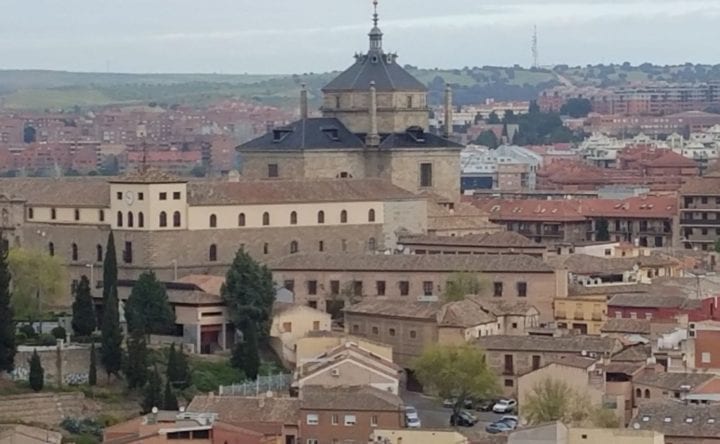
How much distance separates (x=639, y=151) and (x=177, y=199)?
7740 centimetres

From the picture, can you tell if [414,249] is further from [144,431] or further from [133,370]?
[144,431]

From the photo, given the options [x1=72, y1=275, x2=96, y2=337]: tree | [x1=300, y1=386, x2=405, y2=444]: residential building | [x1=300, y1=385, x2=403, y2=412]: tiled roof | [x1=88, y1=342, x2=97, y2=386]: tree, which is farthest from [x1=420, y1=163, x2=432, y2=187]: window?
[x1=300, y1=386, x2=405, y2=444]: residential building

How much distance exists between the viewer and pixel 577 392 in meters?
49.5

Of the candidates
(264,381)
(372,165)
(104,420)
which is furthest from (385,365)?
(372,165)

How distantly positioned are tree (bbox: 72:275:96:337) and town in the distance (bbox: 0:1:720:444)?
2.2 inches

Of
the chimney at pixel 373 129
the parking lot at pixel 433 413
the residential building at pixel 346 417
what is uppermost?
the chimney at pixel 373 129

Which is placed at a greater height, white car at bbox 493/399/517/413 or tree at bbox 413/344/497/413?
tree at bbox 413/344/497/413

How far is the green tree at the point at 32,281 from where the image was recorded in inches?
2317

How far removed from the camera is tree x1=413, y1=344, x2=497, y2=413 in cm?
5244

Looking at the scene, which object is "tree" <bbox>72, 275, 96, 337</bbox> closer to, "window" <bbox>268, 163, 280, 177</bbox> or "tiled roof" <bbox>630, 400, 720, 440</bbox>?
"tiled roof" <bbox>630, 400, 720, 440</bbox>

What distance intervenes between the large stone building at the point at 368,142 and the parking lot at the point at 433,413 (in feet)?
57.3

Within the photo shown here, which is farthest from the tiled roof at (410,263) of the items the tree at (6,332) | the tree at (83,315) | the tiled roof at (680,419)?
the tiled roof at (680,419)

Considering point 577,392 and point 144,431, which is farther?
point 577,392

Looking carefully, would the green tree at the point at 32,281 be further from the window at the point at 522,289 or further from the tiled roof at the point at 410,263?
the window at the point at 522,289
